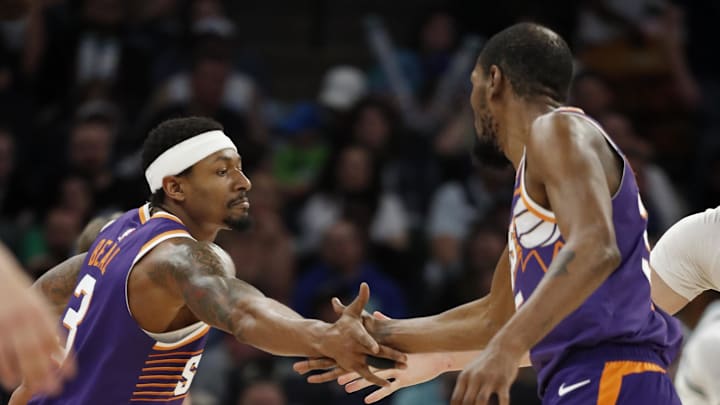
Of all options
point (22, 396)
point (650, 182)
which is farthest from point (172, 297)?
point (650, 182)

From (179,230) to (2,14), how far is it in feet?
22.2

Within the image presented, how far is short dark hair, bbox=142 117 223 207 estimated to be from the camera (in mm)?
5242

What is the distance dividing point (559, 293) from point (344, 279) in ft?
18.5

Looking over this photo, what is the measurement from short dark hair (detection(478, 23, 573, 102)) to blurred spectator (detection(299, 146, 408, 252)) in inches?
207

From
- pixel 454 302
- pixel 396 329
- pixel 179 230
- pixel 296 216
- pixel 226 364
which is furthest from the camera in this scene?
pixel 296 216

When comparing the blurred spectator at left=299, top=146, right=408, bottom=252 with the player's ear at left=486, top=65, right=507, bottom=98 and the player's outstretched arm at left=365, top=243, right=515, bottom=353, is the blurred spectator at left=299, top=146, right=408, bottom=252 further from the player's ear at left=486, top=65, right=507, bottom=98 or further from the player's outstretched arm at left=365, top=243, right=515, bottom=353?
the player's ear at left=486, top=65, right=507, bottom=98

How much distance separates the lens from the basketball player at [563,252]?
153 inches

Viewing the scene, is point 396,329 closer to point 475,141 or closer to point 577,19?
point 475,141

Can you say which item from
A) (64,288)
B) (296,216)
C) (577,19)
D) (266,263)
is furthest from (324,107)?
(64,288)

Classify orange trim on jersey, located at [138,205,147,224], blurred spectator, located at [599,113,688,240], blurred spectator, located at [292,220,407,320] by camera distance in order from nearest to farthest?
orange trim on jersey, located at [138,205,147,224] < blurred spectator, located at [292,220,407,320] < blurred spectator, located at [599,113,688,240]

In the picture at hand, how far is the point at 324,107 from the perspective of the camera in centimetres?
1102

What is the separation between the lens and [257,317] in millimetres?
4398

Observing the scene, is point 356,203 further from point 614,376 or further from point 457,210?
point 614,376

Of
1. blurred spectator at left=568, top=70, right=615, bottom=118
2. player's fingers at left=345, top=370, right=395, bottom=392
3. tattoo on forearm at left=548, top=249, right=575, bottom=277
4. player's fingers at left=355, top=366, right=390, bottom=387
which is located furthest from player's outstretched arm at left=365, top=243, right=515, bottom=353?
blurred spectator at left=568, top=70, right=615, bottom=118
